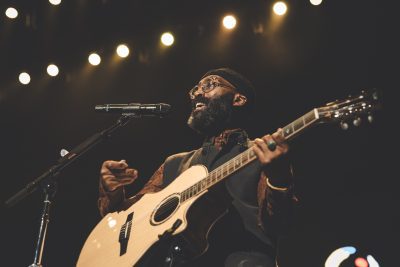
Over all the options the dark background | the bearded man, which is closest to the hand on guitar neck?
the bearded man

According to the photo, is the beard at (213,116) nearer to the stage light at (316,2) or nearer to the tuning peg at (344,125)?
the tuning peg at (344,125)

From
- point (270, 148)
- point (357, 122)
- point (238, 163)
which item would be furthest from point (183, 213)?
point (357, 122)

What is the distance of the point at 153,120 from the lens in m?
5.34

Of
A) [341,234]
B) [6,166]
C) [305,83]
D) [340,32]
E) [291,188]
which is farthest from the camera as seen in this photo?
[6,166]

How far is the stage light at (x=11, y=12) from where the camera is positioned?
4.81m

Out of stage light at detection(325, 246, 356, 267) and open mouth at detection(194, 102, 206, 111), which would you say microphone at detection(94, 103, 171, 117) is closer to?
open mouth at detection(194, 102, 206, 111)

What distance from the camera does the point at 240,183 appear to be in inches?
115

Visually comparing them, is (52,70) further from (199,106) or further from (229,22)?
(199,106)

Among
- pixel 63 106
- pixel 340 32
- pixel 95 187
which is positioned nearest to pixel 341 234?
pixel 340 32

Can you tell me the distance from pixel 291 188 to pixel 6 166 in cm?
394

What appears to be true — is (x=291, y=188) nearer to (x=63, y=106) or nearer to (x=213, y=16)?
(x=213, y=16)

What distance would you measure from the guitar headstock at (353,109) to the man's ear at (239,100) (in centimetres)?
124

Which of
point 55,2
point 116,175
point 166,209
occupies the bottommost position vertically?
point 166,209

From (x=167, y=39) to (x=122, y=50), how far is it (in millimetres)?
581
